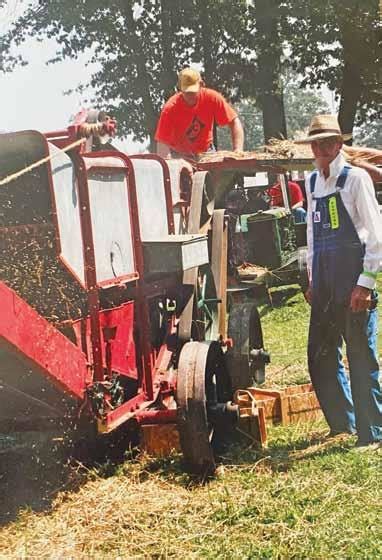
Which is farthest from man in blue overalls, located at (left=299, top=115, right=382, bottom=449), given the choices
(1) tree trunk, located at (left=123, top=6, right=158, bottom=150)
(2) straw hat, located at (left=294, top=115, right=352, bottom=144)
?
(1) tree trunk, located at (left=123, top=6, right=158, bottom=150)

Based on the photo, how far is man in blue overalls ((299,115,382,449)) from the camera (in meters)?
4.18

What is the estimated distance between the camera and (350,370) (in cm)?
432

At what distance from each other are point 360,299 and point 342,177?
67cm

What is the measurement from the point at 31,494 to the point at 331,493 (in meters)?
1.50

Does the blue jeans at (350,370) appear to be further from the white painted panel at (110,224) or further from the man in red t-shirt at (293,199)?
the man in red t-shirt at (293,199)

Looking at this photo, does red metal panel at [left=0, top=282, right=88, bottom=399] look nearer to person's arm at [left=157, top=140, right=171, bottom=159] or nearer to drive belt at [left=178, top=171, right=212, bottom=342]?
drive belt at [left=178, top=171, right=212, bottom=342]

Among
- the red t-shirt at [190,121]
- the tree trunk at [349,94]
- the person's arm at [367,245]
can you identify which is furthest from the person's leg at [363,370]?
the tree trunk at [349,94]

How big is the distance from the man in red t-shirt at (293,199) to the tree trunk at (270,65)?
23.3 ft

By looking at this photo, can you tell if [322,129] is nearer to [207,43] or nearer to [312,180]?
[312,180]

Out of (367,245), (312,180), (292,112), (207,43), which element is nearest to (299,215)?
(312,180)

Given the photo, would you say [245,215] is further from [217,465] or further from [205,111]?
[217,465]

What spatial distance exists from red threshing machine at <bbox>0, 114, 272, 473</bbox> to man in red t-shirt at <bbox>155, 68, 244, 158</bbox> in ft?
4.68

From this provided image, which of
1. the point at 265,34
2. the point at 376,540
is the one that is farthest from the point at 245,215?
the point at 265,34

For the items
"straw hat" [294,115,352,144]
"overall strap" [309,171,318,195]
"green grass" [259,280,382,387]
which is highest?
"straw hat" [294,115,352,144]
